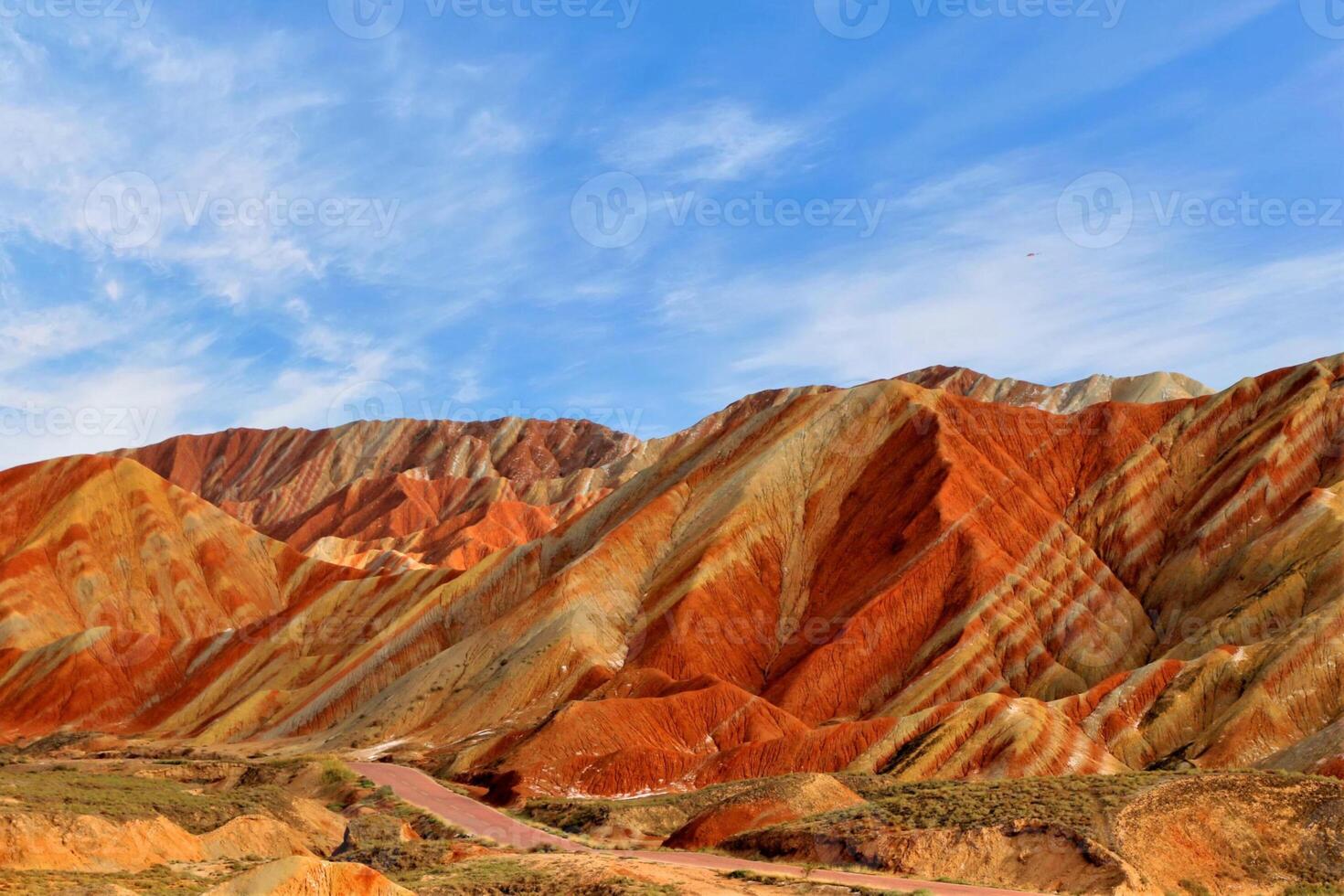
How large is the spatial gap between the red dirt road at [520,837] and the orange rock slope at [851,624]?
6291 millimetres

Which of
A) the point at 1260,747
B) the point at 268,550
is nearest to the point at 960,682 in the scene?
the point at 1260,747

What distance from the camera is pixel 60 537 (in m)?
144

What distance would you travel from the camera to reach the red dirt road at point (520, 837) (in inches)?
1227

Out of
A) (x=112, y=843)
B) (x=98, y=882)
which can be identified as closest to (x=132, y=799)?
(x=112, y=843)

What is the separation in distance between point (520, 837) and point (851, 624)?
151 ft

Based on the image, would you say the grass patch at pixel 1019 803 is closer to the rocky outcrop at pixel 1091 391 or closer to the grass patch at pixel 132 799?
the grass patch at pixel 132 799

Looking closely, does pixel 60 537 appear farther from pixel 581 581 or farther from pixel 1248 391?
pixel 1248 391

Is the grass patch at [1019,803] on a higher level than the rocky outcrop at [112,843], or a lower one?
lower

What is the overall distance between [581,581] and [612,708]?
982 inches

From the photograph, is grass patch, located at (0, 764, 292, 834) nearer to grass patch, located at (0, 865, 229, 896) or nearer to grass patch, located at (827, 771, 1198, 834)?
grass patch, located at (0, 865, 229, 896)

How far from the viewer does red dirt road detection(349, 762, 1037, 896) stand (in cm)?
3116

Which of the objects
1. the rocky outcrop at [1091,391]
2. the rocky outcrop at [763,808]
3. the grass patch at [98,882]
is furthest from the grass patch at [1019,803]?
the rocky outcrop at [1091,391]

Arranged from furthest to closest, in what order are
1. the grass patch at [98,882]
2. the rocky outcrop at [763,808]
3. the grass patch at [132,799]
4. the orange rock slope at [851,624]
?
1. the orange rock slope at [851,624]
2. the rocky outcrop at [763,808]
3. the grass patch at [132,799]
4. the grass patch at [98,882]

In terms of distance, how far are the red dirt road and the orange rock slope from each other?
6291mm
